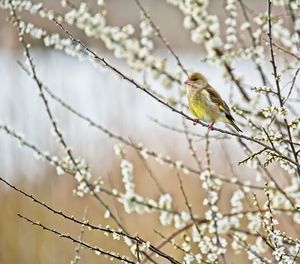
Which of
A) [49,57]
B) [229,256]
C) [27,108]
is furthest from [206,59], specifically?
[49,57]

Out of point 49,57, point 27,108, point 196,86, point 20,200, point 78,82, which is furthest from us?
point 78,82

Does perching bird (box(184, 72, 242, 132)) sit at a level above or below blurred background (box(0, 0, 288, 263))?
below

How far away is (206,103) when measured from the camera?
2807 millimetres

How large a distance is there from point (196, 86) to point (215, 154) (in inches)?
129

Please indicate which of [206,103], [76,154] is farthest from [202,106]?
[76,154]

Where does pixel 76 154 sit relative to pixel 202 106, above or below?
above

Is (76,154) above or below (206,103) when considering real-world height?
above

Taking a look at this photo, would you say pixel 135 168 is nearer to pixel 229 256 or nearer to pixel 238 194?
pixel 229 256

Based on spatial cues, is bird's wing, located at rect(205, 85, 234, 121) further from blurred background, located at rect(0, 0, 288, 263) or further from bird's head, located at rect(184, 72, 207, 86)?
blurred background, located at rect(0, 0, 288, 263)

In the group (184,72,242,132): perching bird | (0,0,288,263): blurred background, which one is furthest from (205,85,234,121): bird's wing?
(0,0,288,263): blurred background

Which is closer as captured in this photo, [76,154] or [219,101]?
[219,101]

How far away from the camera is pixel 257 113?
2.87 metres

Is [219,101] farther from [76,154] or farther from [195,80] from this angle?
[76,154]

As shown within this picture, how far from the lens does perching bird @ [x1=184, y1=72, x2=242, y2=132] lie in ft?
9.08
